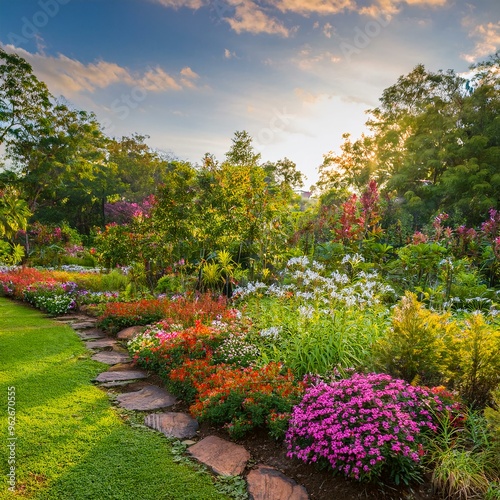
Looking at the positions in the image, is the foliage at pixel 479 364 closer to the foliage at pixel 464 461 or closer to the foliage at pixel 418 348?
the foliage at pixel 418 348

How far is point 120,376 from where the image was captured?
14.2ft

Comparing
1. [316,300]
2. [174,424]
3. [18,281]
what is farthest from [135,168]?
[174,424]

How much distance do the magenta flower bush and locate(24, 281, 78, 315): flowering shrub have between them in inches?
265

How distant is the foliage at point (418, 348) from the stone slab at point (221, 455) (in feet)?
4.70

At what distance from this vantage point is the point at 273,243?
8.21m

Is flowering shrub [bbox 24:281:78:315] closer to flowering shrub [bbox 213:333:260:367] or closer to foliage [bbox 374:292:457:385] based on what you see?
flowering shrub [bbox 213:333:260:367]

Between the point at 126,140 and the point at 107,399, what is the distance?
26.2 m

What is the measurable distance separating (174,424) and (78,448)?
80 cm

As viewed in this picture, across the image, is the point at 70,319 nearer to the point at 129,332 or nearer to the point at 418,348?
the point at 129,332

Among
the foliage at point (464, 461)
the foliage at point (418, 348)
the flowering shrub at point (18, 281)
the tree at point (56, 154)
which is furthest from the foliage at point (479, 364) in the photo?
the tree at point (56, 154)

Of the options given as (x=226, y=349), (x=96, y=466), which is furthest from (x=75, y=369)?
(x=96, y=466)

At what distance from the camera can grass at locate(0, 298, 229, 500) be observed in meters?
2.28

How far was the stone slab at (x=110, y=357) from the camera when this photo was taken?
4876 millimetres

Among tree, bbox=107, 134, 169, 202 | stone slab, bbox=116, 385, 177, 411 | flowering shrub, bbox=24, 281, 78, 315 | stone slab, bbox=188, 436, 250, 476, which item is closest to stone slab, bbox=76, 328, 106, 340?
flowering shrub, bbox=24, 281, 78, 315
